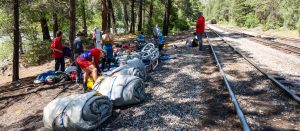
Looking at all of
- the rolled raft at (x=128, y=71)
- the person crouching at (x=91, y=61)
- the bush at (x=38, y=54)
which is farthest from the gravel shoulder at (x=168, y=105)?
the bush at (x=38, y=54)

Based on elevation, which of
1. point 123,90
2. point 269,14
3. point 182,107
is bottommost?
point 182,107

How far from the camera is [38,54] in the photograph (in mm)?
19547

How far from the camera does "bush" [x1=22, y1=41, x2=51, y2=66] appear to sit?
63.1ft

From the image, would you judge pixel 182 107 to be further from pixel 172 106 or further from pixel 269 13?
pixel 269 13

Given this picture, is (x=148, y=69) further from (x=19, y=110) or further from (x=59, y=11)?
(x=59, y=11)

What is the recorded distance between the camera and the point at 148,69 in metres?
10.0

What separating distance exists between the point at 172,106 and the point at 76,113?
2.19 metres

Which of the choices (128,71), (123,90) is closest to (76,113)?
(123,90)

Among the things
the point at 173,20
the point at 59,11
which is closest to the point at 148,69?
the point at 59,11

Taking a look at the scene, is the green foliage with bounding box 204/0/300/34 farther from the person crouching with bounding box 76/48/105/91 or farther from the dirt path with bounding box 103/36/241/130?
the person crouching with bounding box 76/48/105/91

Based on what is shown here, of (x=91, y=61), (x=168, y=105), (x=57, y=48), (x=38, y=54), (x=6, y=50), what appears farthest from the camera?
(x=6, y=50)

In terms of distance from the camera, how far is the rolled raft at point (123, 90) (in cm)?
591

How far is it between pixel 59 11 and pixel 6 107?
32.9 ft

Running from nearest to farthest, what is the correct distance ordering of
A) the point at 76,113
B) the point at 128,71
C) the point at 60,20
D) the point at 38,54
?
the point at 76,113 < the point at 128,71 < the point at 38,54 < the point at 60,20
